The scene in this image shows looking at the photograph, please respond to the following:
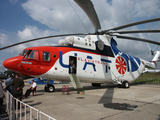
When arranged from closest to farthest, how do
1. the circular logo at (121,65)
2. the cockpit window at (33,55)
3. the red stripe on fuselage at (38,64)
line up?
the red stripe on fuselage at (38,64) < the cockpit window at (33,55) < the circular logo at (121,65)

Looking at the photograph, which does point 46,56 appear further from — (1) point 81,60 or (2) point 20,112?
(2) point 20,112

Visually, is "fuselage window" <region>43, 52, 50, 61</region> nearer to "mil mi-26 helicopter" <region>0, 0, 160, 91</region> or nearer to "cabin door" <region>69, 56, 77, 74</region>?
"mil mi-26 helicopter" <region>0, 0, 160, 91</region>

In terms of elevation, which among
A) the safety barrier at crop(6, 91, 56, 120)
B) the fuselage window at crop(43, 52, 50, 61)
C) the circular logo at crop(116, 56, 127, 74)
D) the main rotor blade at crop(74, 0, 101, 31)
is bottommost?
the safety barrier at crop(6, 91, 56, 120)

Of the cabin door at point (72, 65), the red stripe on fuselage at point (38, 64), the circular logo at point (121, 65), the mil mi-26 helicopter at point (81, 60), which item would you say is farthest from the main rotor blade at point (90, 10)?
the circular logo at point (121, 65)

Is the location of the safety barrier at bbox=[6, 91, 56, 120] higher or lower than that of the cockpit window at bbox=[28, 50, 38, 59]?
lower

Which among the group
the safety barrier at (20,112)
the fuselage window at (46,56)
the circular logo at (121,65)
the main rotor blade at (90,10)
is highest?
the main rotor blade at (90,10)

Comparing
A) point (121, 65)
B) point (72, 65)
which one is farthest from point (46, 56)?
point (121, 65)

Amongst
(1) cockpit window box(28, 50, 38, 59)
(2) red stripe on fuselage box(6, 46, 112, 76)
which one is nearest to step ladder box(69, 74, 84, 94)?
(2) red stripe on fuselage box(6, 46, 112, 76)

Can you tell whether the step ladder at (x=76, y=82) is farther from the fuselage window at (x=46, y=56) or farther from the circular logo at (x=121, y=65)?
the circular logo at (x=121, y=65)

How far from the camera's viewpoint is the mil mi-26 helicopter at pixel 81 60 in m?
9.82

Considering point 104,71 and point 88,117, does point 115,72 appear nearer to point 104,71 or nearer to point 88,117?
point 104,71

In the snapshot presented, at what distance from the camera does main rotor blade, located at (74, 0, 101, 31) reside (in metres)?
7.50

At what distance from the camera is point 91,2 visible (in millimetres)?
7539

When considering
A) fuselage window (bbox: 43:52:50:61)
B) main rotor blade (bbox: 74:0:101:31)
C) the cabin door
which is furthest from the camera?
the cabin door
